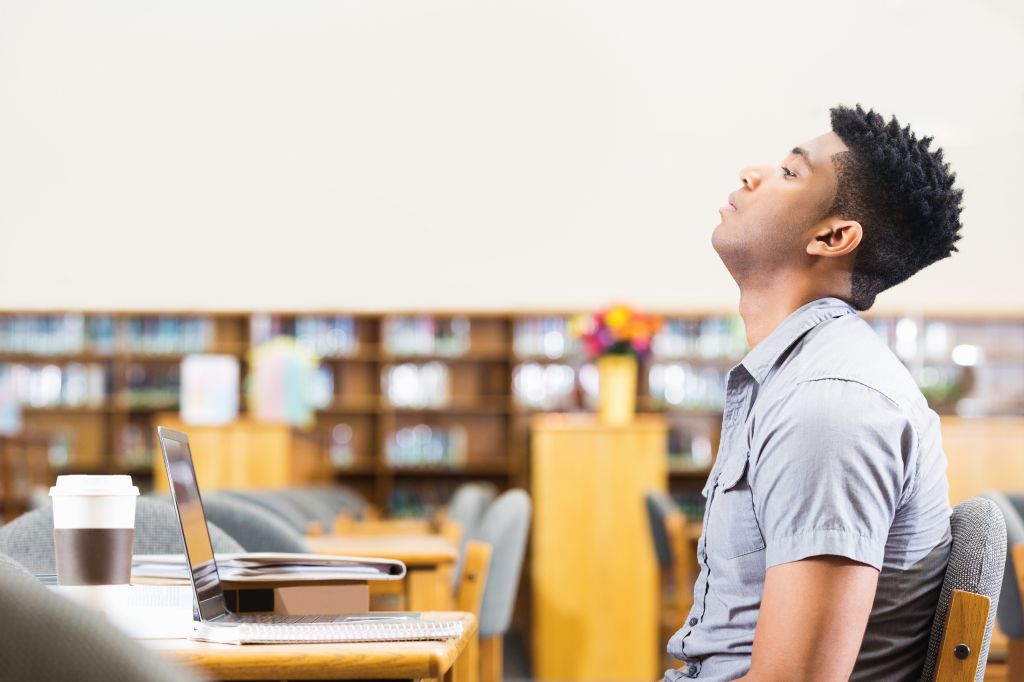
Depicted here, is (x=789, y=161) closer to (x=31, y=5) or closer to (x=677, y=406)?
(x=31, y=5)

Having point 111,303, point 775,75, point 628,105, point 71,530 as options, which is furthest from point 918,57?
point 71,530

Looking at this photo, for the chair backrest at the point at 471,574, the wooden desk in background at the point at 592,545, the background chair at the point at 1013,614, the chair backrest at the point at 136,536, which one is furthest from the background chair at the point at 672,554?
the chair backrest at the point at 136,536

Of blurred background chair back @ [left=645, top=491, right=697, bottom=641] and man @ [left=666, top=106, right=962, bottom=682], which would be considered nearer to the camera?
man @ [left=666, top=106, right=962, bottom=682]

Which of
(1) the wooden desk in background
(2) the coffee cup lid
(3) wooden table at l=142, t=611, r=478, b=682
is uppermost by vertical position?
(2) the coffee cup lid

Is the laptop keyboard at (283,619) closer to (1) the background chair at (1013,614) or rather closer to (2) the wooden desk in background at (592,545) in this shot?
(1) the background chair at (1013,614)

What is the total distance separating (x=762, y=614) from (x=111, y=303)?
3579 millimetres

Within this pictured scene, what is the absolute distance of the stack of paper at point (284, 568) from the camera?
1.54 meters

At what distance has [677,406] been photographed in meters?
8.30

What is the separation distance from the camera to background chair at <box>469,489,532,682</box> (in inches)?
119

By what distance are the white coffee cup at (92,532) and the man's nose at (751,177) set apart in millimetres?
783

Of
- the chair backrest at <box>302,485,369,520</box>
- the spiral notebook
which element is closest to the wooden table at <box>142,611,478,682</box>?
the spiral notebook

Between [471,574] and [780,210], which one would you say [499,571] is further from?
[780,210]

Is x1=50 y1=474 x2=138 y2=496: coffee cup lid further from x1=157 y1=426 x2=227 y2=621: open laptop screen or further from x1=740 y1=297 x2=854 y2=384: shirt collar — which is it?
x1=740 y1=297 x2=854 y2=384: shirt collar

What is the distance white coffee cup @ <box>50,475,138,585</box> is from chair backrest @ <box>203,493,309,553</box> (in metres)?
1.00
